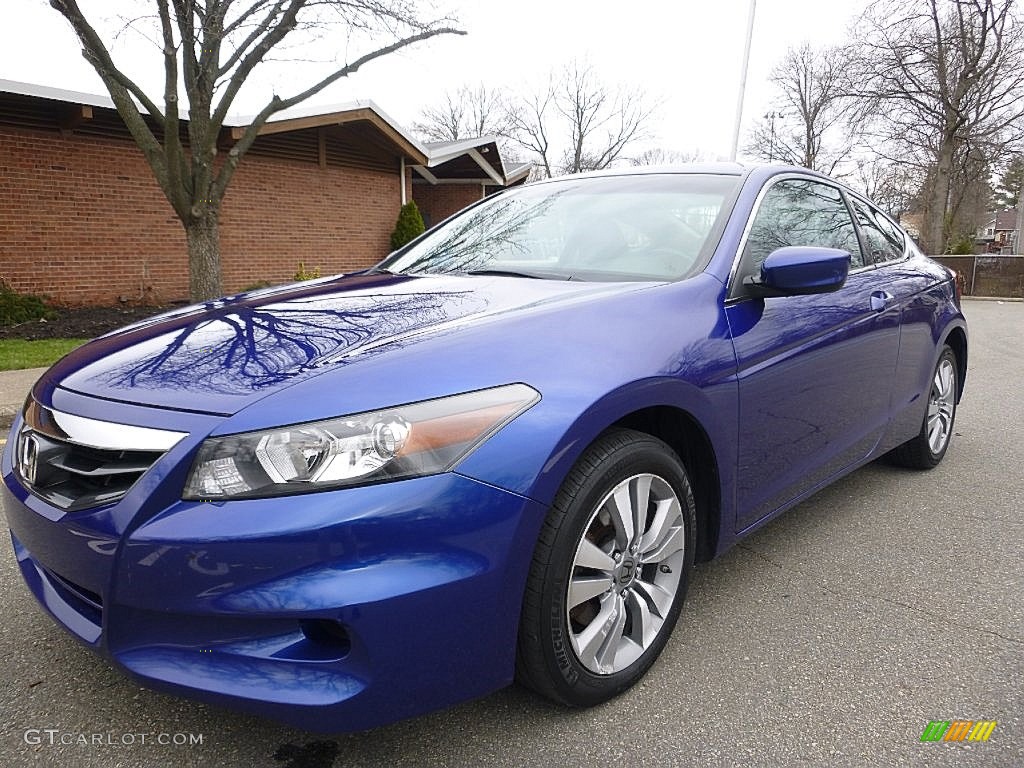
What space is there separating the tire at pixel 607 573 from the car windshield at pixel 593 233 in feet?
2.47

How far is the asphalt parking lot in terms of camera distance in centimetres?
178

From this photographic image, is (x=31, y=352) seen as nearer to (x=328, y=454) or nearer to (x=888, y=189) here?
(x=328, y=454)

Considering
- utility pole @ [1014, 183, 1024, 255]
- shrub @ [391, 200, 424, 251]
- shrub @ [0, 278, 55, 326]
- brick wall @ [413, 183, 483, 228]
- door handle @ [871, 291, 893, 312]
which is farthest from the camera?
utility pole @ [1014, 183, 1024, 255]

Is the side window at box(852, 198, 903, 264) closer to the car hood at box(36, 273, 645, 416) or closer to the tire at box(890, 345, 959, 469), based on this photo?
the tire at box(890, 345, 959, 469)

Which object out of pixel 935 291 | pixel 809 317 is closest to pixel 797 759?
pixel 809 317

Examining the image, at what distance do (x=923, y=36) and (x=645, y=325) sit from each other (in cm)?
2791

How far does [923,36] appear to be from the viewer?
940 inches

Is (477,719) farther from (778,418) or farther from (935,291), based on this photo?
(935,291)

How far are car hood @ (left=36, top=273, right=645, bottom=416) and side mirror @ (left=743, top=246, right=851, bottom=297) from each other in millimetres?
424

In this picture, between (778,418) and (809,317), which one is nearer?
(778,418)

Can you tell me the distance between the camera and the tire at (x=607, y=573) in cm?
172

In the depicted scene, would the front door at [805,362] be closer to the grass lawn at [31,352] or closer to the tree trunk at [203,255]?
the grass lawn at [31,352]

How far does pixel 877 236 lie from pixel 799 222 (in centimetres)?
91

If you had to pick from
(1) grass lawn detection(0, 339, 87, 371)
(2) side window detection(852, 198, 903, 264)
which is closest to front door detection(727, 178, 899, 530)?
(2) side window detection(852, 198, 903, 264)
